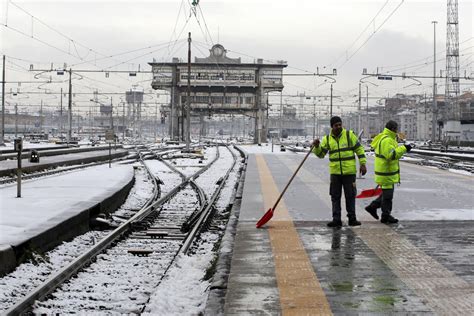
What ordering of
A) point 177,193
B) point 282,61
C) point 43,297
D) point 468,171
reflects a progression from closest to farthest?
1. point 43,297
2. point 177,193
3. point 468,171
4. point 282,61

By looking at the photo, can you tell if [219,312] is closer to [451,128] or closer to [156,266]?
[156,266]

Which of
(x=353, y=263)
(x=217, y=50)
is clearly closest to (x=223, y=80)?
(x=217, y=50)

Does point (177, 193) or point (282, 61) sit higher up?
point (282, 61)

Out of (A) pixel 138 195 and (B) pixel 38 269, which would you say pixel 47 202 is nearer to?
(A) pixel 138 195

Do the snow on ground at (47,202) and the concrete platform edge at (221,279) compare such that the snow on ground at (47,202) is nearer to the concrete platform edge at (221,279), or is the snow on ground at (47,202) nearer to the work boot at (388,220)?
the concrete platform edge at (221,279)

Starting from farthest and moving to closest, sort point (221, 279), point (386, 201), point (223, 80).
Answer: point (223, 80) → point (386, 201) → point (221, 279)

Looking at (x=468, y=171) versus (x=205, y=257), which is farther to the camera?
(x=468, y=171)

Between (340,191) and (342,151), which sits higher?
(342,151)

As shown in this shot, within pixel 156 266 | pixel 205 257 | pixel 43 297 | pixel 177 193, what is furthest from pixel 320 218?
pixel 177 193

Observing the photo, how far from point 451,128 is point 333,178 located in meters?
68.3

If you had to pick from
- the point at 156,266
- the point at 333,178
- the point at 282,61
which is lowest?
the point at 156,266

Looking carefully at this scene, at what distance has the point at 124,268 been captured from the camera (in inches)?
317

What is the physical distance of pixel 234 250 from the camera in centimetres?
812

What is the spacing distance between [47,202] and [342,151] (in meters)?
6.47
